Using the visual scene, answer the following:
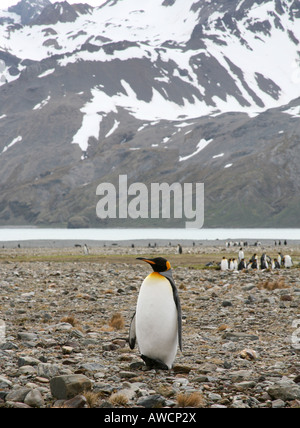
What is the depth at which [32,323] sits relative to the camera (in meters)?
10.6

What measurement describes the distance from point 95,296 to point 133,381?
889cm

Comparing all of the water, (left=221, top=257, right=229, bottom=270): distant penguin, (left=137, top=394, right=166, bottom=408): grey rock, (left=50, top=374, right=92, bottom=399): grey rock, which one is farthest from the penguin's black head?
the water

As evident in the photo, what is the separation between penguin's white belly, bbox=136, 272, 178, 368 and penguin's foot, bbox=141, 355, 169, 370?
0.19 feet

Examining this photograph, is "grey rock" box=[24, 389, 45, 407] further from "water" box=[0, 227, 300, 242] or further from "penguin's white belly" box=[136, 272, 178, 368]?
"water" box=[0, 227, 300, 242]

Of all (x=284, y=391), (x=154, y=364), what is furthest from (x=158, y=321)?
(x=284, y=391)

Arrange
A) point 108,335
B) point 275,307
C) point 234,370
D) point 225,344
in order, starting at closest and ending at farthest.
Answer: point 234,370 < point 225,344 < point 108,335 < point 275,307

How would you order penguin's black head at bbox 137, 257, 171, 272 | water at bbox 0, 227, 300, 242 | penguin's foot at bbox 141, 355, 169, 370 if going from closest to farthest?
penguin's foot at bbox 141, 355, 169, 370, penguin's black head at bbox 137, 257, 171, 272, water at bbox 0, 227, 300, 242

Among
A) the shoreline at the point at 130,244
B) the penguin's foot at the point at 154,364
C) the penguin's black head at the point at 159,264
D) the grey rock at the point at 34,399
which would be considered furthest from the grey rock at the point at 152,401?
the shoreline at the point at 130,244

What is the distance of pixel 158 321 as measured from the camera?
23.5 ft

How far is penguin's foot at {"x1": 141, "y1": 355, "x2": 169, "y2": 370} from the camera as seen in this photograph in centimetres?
705

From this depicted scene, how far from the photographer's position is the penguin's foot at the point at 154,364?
7.05 m
